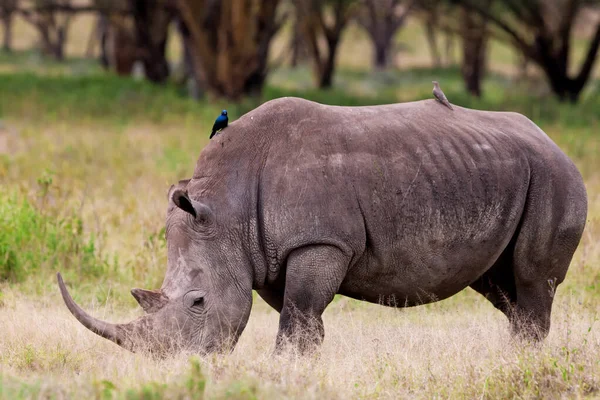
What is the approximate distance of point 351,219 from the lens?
555 cm

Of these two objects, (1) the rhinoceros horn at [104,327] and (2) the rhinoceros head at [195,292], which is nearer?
(1) the rhinoceros horn at [104,327]

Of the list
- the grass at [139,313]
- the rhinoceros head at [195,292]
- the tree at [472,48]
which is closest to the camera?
the grass at [139,313]

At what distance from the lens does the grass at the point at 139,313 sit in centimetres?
500

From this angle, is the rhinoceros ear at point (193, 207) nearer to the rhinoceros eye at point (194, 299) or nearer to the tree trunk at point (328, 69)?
the rhinoceros eye at point (194, 299)

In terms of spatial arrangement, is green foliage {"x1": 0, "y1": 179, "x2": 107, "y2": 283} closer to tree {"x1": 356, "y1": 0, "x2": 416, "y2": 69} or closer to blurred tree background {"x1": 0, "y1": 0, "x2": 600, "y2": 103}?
blurred tree background {"x1": 0, "y1": 0, "x2": 600, "y2": 103}

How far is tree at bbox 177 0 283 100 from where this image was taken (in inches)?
810

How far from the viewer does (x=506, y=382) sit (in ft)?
16.7

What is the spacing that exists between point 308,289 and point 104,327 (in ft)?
3.70

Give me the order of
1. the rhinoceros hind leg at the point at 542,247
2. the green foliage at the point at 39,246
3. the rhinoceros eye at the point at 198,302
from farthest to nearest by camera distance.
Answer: the green foliage at the point at 39,246
the rhinoceros hind leg at the point at 542,247
the rhinoceros eye at the point at 198,302

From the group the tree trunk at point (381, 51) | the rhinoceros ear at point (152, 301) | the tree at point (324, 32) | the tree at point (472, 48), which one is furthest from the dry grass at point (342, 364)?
the tree trunk at point (381, 51)

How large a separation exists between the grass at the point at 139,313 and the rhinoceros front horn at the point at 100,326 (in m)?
0.14

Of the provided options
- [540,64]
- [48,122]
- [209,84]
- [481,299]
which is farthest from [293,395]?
[540,64]

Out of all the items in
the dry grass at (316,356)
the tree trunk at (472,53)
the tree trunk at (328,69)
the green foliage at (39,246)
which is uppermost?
the dry grass at (316,356)

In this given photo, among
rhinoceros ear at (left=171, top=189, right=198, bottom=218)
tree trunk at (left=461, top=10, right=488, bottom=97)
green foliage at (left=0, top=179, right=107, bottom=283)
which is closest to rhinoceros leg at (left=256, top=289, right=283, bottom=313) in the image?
rhinoceros ear at (left=171, top=189, right=198, bottom=218)
